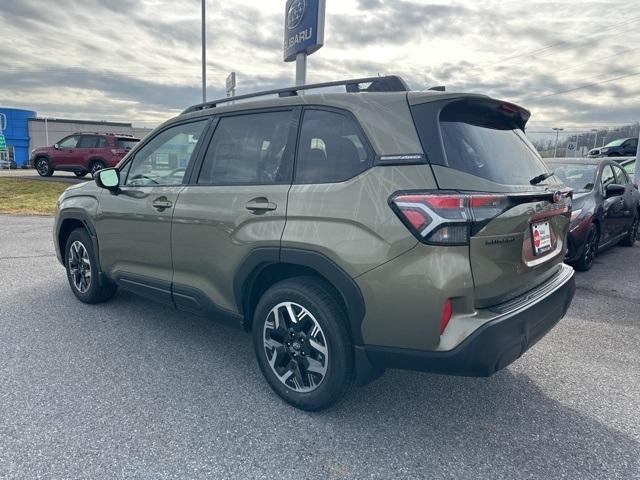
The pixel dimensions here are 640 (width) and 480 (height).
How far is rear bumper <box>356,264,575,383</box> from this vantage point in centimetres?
217

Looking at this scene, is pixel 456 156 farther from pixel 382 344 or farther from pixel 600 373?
pixel 600 373

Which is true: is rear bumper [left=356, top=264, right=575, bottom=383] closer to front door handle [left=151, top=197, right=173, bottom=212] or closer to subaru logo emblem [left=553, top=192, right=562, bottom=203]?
subaru logo emblem [left=553, top=192, right=562, bottom=203]

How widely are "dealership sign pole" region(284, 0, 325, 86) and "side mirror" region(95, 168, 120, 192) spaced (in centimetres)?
826

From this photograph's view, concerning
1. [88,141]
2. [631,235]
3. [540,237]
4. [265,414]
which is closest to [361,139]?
[540,237]

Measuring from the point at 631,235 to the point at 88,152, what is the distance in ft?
57.8

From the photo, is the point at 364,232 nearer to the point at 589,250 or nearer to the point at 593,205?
the point at 593,205

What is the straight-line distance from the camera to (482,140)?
2562mm

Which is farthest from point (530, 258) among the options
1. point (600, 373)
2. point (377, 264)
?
point (600, 373)

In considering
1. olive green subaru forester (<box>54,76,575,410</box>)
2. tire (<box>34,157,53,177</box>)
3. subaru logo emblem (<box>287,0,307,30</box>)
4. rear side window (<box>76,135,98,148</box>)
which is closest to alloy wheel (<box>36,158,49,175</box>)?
tire (<box>34,157,53,177</box>)

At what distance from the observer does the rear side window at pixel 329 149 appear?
2.50m

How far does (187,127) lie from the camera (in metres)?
3.56

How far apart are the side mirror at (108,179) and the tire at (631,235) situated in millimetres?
8135

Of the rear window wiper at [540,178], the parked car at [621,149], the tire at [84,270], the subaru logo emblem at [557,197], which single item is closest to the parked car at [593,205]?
the rear window wiper at [540,178]

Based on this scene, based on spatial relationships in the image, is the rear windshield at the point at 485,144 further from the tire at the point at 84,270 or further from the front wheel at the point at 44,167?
the front wheel at the point at 44,167
